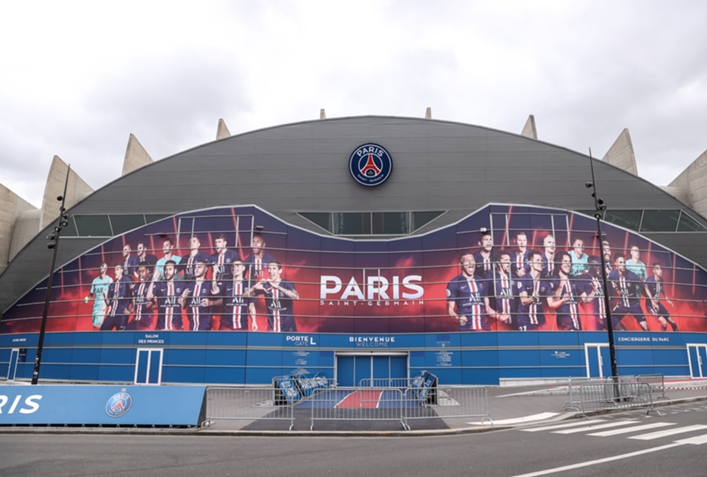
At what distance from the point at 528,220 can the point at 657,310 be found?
1006cm

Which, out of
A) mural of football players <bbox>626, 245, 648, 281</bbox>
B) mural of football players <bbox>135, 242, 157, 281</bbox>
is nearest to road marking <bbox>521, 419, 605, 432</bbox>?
mural of football players <bbox>626, 245, 648, 281</bbox>

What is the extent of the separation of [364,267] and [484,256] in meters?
7.89

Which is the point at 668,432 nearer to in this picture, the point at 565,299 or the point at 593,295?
the point at 565,299

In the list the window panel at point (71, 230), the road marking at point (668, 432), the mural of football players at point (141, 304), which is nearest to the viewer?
the road marking at point (668, 432)

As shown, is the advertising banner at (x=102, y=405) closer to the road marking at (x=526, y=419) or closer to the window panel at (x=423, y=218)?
the road marking at (x=526, y=419)

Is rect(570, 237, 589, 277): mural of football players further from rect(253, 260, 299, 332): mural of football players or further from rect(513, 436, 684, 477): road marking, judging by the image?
rect(513, 436, 684, 477): road marking

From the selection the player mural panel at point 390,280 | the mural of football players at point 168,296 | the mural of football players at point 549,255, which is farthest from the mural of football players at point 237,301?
the mural of football players at point 549,255

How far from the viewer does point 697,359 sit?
30609mm

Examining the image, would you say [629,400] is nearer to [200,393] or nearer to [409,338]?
[409,338]

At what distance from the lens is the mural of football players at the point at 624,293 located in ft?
98.6

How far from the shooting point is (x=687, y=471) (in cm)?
812

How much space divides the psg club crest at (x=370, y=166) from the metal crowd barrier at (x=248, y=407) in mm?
15643

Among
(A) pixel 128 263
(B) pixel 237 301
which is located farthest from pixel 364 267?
(A) pixel 128 263

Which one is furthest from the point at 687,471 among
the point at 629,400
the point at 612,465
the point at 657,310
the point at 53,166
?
the point at 53,166
